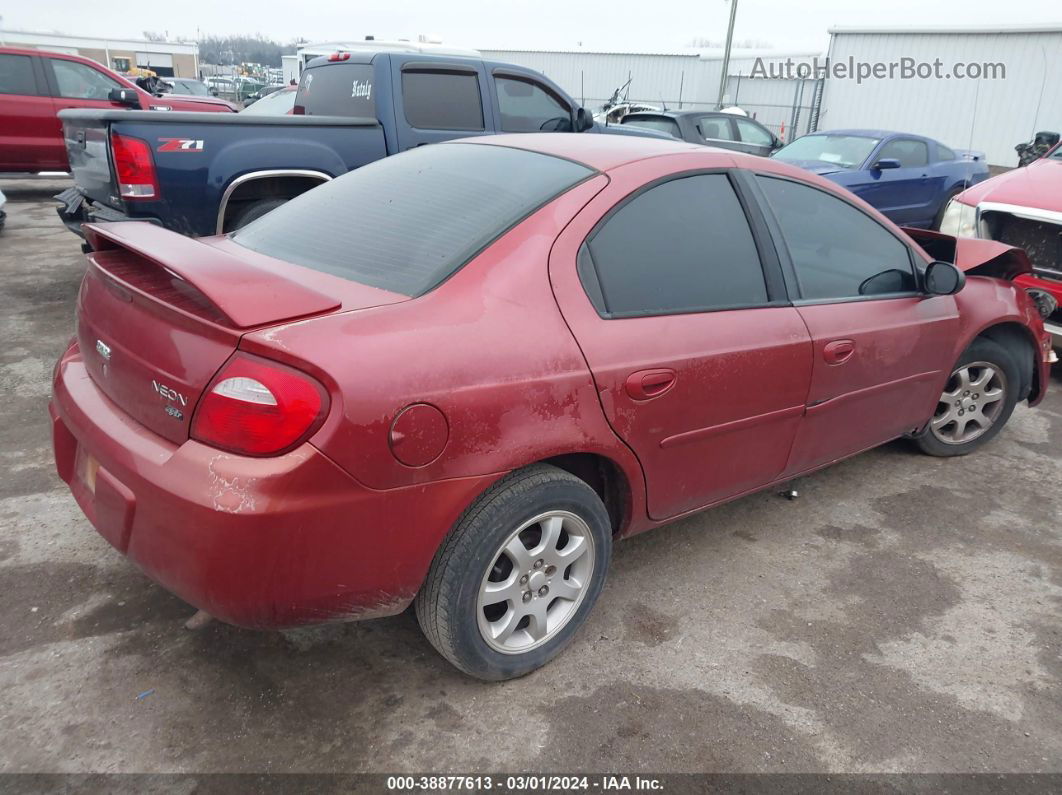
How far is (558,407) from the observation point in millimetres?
2316

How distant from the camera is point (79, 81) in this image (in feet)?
35.4

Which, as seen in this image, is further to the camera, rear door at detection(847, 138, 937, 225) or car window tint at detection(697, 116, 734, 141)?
car window tint at detection(697, 116, 734, 141)

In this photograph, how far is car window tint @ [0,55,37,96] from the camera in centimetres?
1034

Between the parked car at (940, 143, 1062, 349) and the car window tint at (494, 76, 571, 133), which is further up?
the car window tint at (494, 76, 571, 133)

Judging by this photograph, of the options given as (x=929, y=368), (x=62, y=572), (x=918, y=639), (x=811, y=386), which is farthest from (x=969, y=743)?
(x=62, y=572)

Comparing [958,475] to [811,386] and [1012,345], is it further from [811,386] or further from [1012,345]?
[811,386]

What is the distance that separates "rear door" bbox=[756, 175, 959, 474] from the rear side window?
13.9 feet

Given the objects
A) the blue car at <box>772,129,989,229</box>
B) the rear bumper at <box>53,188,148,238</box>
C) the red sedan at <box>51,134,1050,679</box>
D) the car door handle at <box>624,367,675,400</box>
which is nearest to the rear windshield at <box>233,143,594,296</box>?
the red sedan at <box>51,134,1050,679</box>

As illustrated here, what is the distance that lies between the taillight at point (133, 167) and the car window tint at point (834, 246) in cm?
381

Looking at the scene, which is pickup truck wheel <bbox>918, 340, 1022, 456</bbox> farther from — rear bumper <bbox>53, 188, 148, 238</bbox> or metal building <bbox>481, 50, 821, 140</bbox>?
metal building <bbox>481, 50, 821, 140</bbox>

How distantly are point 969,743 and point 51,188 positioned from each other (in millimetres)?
14823

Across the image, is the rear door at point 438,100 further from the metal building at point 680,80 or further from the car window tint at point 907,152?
the metal building at point 680,80

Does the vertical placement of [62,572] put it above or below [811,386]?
below

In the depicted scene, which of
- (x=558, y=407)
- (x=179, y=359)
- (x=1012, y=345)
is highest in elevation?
(x=179, y=359)
